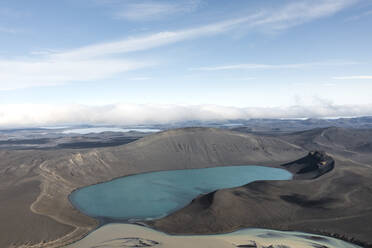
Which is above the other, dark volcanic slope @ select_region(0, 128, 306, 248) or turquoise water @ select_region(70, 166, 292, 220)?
dark volcanic slope @ select_region(0, 128, 306, 248)

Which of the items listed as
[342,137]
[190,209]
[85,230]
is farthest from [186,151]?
[342,137]

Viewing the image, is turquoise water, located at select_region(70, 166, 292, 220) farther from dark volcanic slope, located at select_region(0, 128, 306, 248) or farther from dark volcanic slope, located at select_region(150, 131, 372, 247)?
dark volcanic slope, located at select_region(150, 131, 372, 247)

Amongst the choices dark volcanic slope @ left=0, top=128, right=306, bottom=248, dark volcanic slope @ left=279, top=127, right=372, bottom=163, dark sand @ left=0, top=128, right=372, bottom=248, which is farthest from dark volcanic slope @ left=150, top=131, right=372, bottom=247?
dark volcanic slope @ left=279, top=127, right=372, bottom=163

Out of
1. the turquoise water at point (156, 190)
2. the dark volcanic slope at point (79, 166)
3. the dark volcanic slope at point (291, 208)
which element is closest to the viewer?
the dark volcanic slope at point (291, 208)

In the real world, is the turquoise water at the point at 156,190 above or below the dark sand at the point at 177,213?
below

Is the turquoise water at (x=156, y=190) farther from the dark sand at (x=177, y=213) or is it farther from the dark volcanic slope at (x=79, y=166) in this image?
the dark volcanic slope at (x=79, y=166)

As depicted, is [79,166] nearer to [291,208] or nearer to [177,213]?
[177,213]

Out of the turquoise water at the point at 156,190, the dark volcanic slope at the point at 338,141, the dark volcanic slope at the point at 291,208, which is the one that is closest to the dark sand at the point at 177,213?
the dark volcanic slope at the point at 291,208

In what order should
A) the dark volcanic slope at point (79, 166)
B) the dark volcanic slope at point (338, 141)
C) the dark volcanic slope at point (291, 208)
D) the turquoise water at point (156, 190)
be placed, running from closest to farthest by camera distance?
the dark volcanic slope at point (291, 208)
the dark volcanic slope at point (79, 166)
the turquoise water at point (156, 190)
the dark volcanic slope at point (338, 141)
